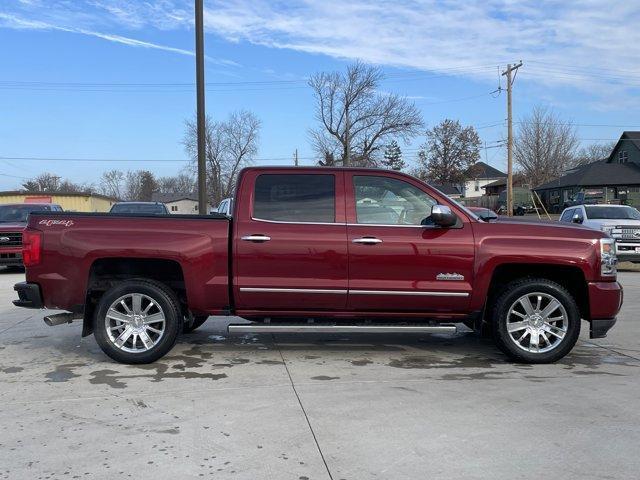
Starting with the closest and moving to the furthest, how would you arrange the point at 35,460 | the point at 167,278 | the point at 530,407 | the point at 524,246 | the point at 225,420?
1. the point at 35,460
2. the point at 225,420
3. the point at 530,407
4. the point at 524,246
5. the point at 167,278

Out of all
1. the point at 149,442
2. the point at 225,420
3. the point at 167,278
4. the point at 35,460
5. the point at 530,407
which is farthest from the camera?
the point at 167,278

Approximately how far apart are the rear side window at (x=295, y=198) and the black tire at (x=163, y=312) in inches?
49.7

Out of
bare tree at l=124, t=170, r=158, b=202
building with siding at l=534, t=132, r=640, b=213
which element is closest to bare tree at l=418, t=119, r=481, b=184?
building with siding at l=534, t=132, r=640, b=213

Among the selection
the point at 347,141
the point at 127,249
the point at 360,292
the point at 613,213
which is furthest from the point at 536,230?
the point at 347,141

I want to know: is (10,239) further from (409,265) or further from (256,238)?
(409,265)

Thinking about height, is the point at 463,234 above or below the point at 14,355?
above

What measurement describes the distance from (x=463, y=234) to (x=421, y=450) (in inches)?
98.1

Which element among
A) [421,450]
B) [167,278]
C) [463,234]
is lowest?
[421,450]

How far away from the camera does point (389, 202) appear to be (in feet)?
19.1

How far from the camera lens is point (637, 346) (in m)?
6.64

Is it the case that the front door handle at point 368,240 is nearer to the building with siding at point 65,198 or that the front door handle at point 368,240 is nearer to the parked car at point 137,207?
the parked car at point 137,207

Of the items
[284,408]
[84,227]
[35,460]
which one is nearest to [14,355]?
[84,227]

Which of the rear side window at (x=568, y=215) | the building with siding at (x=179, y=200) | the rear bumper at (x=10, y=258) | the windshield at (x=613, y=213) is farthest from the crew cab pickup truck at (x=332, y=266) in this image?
the building with siding at (x=179, y=200)

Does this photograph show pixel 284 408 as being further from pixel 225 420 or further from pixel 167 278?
pixel 167 278
